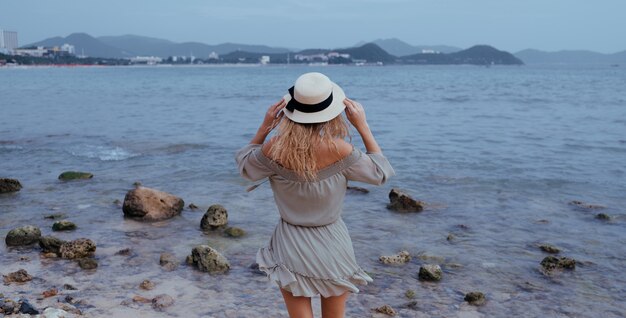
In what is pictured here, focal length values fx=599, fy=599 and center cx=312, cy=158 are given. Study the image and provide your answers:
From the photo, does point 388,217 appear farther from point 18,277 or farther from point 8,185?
point 8,185

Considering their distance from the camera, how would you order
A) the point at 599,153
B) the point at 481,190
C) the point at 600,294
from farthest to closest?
the point at 599,153 → the point at 481,190 → the point at 600,294

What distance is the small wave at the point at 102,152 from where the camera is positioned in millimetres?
18261

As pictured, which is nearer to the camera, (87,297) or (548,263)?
(87,297)

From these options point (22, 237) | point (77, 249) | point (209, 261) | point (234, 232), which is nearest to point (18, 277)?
point (77, 249)

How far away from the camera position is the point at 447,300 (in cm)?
704

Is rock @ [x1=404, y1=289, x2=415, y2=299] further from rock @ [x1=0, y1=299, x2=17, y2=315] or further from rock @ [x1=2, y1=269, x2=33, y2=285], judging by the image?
rock @ [x1=2, y1=269, x2=33, y2=285]

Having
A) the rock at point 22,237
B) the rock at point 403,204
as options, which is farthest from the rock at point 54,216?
the rock at point 403,204

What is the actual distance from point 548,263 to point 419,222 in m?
2.86

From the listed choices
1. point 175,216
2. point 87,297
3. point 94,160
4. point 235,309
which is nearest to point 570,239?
point 235,309

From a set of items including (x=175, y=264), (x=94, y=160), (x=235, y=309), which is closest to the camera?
(x=235, y=309)

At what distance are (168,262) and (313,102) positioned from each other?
17.3 ft

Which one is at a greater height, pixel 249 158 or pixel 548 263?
pixel 249 158

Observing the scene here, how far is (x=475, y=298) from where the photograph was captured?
22.9ft

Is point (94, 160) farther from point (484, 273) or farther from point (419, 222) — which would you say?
point (484, 273)
